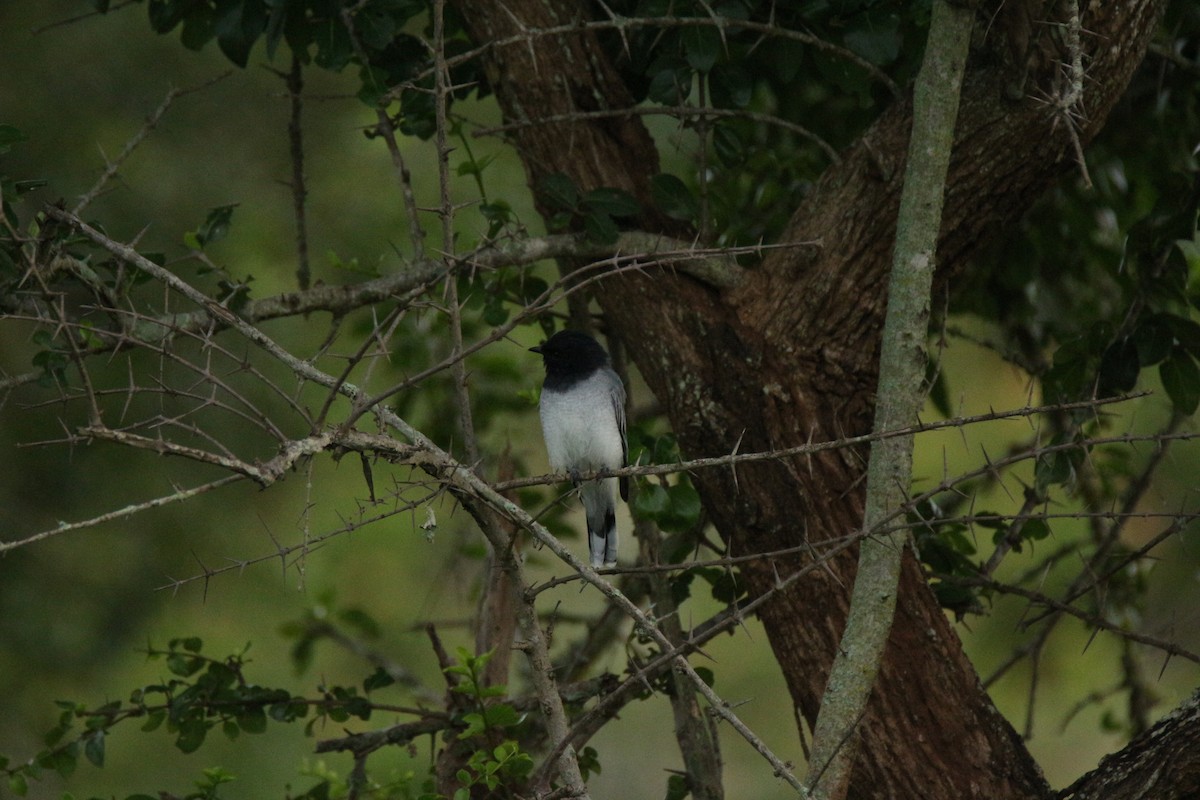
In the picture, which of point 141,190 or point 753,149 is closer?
point 753,149

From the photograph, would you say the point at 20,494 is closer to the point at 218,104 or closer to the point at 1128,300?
the point at 218,104

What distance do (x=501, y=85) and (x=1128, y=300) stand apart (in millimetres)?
2507

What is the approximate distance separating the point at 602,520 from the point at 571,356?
92 centimetres

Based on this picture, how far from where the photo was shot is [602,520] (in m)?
5.48

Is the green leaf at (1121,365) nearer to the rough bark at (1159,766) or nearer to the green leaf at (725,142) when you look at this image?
the rough bark at (1159,766)

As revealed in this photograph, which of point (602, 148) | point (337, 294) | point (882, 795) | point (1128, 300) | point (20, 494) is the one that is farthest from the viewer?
point (20, 494)

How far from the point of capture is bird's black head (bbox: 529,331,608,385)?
4855 mm

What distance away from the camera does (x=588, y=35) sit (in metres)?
4.45

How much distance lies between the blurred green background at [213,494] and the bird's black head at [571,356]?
6.26ft

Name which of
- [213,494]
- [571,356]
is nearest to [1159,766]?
[571,356]

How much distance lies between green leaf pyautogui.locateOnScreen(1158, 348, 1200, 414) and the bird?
195cm

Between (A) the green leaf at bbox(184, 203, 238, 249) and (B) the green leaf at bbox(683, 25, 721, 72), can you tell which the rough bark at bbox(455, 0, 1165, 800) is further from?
(A) the green leaf at bbox(184, 203, 238, 249)

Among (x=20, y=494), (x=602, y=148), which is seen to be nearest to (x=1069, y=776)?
(x=602, y=148)

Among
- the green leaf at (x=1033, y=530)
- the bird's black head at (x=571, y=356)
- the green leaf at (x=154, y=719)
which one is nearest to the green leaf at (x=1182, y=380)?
the green leaf at (x=1033, y=530)
